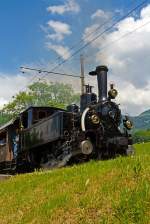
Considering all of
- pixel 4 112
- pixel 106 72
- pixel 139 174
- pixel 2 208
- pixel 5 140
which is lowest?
pixel 2 208

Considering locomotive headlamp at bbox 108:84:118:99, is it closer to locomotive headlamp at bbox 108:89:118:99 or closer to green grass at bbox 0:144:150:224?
locomotive headlamp at bbox 108:89:118:99

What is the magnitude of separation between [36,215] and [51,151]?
9970 millimetres

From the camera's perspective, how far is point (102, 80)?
59.2ft

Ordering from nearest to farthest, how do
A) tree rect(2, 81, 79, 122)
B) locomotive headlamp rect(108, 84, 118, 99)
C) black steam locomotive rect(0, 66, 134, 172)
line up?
black steam locomotive rect(0, 66, 134, 172) → locomotive headlamp rect(108, 84, 118, 99) → tree rect(2, 81, 79, 122)

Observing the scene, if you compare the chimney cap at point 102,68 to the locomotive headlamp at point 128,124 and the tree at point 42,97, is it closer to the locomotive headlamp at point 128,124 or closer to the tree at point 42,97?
the locomotive headlamp at point 128,124

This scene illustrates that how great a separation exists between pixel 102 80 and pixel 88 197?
10779 millimetres

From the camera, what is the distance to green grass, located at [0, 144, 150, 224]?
22.1 ft

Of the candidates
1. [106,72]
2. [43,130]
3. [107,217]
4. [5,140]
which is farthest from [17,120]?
[107,217]

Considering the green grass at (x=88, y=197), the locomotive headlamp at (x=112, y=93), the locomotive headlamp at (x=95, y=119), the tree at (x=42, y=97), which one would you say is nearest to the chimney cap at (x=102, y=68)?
the locomotive headlamp at (x=112, y=93)

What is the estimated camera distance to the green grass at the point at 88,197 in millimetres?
6734

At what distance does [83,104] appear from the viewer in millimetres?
18297

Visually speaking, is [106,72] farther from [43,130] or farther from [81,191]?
[81,191]

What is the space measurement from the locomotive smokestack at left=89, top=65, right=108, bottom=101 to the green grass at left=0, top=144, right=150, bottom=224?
7.29 m

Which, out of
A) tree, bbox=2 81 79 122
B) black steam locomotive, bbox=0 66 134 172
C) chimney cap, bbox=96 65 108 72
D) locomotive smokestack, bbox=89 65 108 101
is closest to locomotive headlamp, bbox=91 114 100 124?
black steam locomotive, bbox=0 66 134 172
